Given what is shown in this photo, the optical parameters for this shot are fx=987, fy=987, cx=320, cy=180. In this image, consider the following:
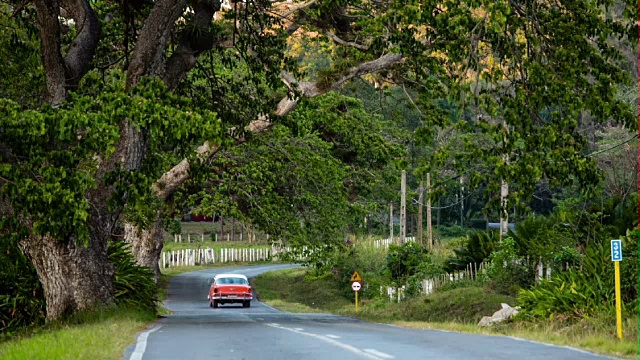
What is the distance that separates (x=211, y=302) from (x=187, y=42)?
66.0 ft

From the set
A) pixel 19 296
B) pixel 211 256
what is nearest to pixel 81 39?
pixel 19 296

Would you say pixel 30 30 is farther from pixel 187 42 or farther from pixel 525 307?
pixel 525 307

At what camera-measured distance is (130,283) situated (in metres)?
23.9

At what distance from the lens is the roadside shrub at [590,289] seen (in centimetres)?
1833

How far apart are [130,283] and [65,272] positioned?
4013 millimetres

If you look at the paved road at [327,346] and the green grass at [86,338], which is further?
the green grass at [86,338]

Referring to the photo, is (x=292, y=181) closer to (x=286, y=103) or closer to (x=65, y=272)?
(x=286, y=103)

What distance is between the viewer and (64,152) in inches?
643

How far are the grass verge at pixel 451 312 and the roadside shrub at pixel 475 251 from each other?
8.91 ft

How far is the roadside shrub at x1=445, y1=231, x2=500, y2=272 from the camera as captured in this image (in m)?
33.4

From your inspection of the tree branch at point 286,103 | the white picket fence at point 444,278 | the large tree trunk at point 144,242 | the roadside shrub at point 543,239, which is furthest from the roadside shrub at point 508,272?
the large tree trunk at point 144,242

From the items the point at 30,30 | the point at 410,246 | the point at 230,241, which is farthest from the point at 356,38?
the point at 230,241

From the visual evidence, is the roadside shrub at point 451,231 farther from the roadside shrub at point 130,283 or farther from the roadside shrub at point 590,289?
the roadside shrub at point 590,289

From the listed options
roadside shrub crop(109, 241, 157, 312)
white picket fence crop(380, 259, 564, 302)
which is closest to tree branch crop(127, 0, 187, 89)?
roadside shrub crop(109, 241, 157, 312)
